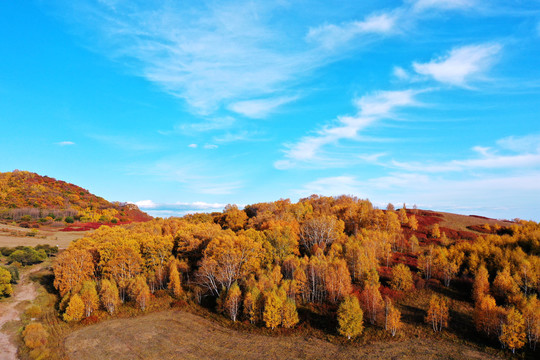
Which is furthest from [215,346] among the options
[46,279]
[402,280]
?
[46,279]

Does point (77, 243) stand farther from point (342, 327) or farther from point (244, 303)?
point (342, 327)

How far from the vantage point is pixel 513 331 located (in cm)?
4134

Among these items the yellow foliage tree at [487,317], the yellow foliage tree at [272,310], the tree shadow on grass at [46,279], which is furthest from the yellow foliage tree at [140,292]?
the yellow foliage tree at [487,317]

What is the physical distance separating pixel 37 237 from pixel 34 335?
338ft

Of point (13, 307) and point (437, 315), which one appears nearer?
point (437, 315)

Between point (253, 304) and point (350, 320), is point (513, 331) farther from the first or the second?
point (253, 304)

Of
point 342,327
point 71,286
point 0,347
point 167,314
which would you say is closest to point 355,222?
point 342,327

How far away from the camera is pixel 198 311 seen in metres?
62.7

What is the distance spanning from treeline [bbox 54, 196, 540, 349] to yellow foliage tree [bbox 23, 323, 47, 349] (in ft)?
22.4

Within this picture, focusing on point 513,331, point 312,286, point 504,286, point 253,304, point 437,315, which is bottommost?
point 253,304

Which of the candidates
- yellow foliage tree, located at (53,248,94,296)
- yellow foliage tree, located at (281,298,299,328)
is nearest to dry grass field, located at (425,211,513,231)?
yellow foliage tree, located at (281,298,299,328)

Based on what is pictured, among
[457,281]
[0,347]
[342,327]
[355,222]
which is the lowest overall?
[0,347]

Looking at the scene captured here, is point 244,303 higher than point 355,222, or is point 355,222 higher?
point 355,222

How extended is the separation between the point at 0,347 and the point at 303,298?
178 ft
